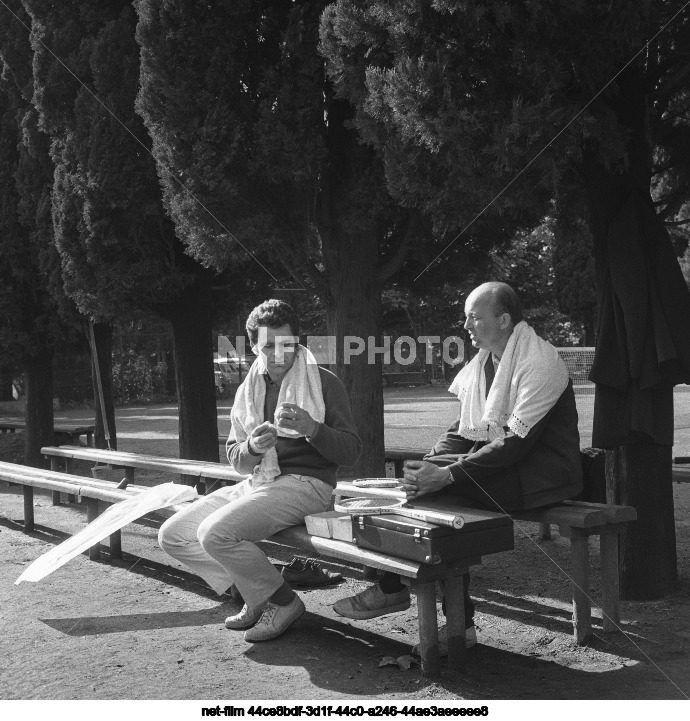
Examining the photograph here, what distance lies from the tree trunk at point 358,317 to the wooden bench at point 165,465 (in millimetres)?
1134

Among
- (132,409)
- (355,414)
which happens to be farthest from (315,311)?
(355,414)

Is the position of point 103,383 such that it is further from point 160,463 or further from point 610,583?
point 610,583

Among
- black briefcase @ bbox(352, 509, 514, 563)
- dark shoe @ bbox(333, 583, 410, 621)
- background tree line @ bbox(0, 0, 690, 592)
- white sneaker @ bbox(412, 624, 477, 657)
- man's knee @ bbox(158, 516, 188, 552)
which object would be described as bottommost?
white sneaker @ bbox(412, 624, 477, 657)

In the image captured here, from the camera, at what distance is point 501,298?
4168 mm

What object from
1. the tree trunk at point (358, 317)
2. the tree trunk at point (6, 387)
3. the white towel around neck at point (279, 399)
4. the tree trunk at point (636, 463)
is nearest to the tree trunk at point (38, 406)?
the tree trunk at point (358, 317)

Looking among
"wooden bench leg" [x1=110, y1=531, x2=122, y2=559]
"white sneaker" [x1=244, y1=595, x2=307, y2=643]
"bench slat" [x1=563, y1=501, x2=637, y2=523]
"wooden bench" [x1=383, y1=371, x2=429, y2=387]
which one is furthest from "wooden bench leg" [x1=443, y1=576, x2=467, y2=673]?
"wooden bench" [x1=383, y1=371, x2=429, y2=387]

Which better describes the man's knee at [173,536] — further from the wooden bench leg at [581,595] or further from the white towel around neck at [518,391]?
the wooden bench leg at [581,595]

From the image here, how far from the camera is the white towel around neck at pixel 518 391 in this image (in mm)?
4000

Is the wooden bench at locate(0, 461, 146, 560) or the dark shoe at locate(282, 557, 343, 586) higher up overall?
the wooden bench at locate(0, 461, 146, 560)

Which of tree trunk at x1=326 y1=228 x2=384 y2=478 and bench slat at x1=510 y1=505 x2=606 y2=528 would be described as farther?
tree trunk at x1=326 y1=228 x2=384 y2=478

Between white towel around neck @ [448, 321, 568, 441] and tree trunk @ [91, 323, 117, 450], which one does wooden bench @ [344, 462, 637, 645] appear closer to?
white towel around neck @ [448, 321, 568, 441]

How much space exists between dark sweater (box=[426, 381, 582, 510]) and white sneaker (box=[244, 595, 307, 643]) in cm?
99

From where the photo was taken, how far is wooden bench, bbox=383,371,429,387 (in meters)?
35.1

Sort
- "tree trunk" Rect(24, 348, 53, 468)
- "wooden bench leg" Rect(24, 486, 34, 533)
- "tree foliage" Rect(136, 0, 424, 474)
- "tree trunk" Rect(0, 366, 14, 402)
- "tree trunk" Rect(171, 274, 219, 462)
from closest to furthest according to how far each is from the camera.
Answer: "tree foliage" Rect(136, 0, 424, 474), "wooden bench leg" Rect(24, 486, 34, 533), "tree trunk" Rect(171, 274, 219, 462), "tree trunk" Rect(24, 348, 53, 468), "tree trunk" Rect(0, 366, 14, 402)
